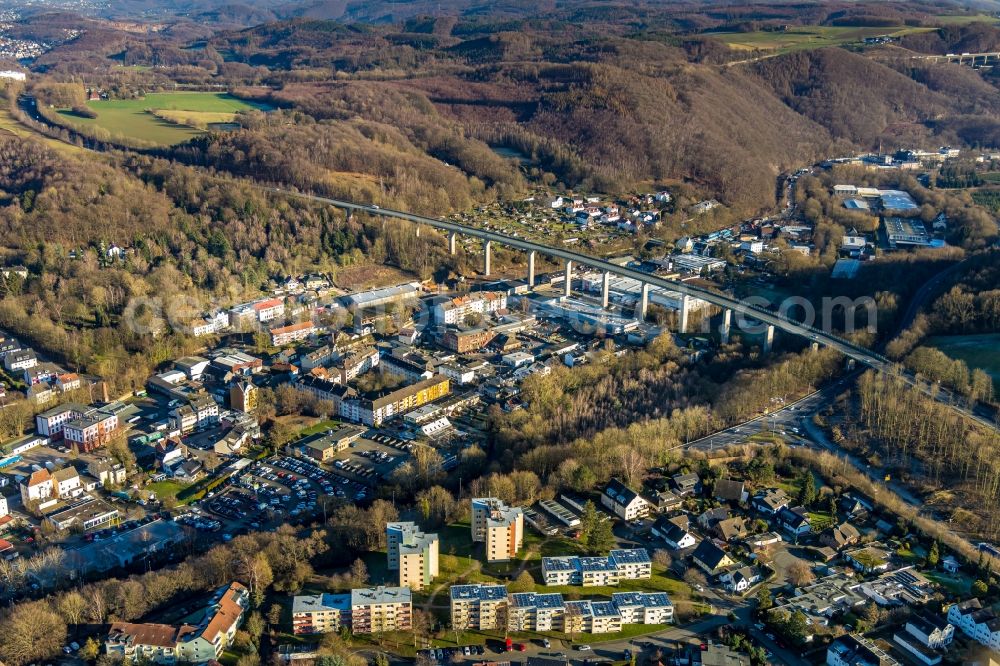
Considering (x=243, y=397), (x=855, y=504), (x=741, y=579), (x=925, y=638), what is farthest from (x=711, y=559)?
(x=243, y=397)

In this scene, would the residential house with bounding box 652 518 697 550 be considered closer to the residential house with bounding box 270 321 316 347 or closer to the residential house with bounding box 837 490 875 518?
the residential house with bounding box 837 490 875 518

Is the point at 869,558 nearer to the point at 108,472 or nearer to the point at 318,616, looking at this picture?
the point at 318,616

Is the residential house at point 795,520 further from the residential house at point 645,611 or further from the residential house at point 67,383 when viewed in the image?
the residential house at point 67,383

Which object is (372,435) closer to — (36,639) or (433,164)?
(36,639)

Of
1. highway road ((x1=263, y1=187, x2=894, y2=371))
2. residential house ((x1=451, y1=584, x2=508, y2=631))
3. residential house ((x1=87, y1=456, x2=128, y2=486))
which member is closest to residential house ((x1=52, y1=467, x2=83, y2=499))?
residential house ((x1=87, y1=456, x2=128, y2=486))

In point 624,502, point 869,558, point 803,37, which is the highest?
point 803,37

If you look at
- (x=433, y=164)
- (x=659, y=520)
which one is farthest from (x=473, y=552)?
(x=433, y=164)

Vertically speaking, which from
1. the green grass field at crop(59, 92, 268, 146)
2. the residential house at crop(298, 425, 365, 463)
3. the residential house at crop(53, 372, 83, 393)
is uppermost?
the green grass field at crop(59, 92, 268, 146)
